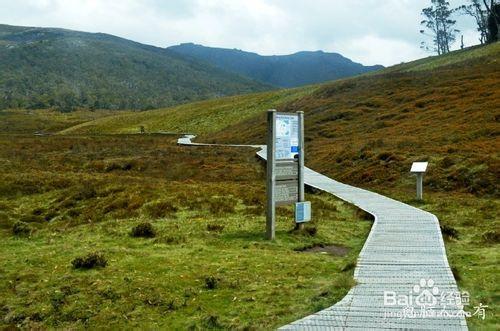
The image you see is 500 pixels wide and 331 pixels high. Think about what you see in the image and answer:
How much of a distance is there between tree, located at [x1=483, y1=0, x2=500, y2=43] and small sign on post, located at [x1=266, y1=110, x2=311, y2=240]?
290ft

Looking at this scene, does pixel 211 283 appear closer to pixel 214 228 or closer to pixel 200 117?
pixel 214 228

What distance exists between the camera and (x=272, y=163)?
15.6 m

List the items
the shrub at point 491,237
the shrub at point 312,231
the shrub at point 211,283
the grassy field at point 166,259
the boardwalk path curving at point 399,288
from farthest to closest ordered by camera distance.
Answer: the shrub at point 312,231, the shrub at point 491,237, the shrub at point 211,283, the grassy field at point 166,259, the boardwalk path curving at point 399,288

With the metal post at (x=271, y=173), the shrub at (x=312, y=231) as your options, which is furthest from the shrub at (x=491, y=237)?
the metal post at (x=271, y=173)

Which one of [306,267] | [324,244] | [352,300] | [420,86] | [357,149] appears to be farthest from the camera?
[420,86]

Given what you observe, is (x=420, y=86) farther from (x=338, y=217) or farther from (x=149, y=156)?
(x=338, y=217)

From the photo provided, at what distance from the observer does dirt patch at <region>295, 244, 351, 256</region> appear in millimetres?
14066

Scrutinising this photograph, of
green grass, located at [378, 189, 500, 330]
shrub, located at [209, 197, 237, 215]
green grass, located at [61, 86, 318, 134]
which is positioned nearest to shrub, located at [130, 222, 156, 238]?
shrub, located at [209, 197, 237, 215]

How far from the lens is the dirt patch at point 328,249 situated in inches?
554

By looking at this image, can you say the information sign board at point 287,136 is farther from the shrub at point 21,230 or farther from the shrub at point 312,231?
the shrub at point 21,230

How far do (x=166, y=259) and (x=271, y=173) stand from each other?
4238 mm

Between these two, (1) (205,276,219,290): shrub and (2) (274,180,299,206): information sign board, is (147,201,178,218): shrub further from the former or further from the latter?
(1) (205,276,219,290): shrub

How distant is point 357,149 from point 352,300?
3229cm

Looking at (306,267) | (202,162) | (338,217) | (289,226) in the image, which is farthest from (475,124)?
(306,267)
